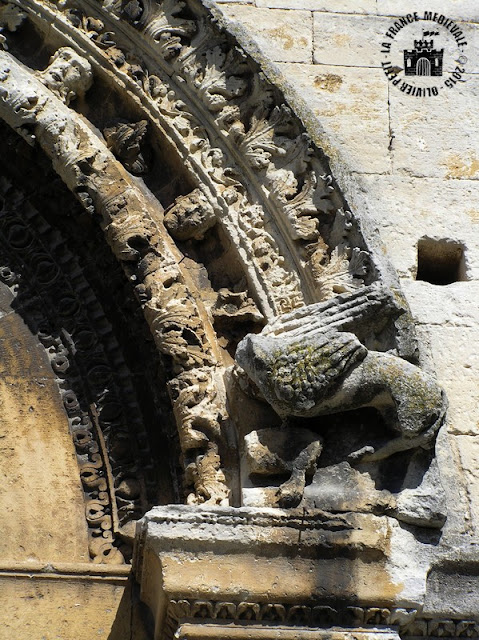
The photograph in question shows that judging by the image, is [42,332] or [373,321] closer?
[373,321]

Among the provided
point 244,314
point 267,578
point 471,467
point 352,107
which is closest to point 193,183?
point 244,314

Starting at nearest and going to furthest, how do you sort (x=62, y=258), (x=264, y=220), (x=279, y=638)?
(x=279, y=638)
(x=264, y=220)
(x=62, y=258)

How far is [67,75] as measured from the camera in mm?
5074

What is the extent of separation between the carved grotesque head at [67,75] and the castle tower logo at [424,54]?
5.18 feet

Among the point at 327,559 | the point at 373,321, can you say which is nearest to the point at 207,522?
the point at 327,559

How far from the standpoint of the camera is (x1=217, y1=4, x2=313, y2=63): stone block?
5.42 meters

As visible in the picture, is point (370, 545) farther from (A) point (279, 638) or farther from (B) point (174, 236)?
(B) point (174, 236)

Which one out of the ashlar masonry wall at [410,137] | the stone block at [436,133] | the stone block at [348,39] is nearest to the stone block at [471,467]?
the ashlar masonry wall at [410,137]

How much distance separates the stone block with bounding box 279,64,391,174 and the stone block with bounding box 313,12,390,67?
0.20 ft

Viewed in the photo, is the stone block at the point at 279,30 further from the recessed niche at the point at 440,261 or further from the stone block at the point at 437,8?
the recessed niche at the point at 440,261

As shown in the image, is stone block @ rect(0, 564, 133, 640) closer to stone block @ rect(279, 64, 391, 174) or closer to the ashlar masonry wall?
the ashlar masonry wall

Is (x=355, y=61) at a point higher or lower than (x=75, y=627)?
higher

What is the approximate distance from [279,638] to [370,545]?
488 millimetres

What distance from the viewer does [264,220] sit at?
4801 mm
